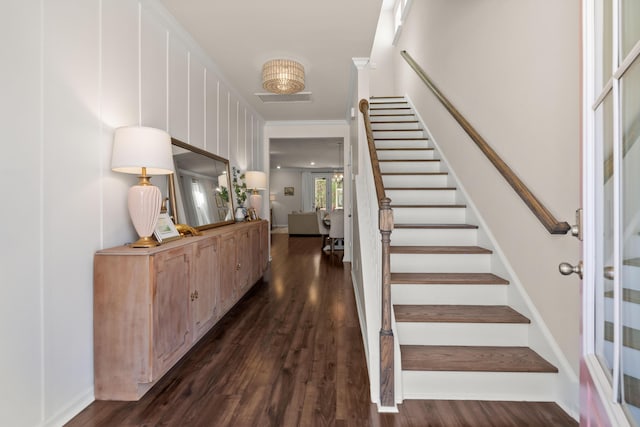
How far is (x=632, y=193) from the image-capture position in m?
0.73

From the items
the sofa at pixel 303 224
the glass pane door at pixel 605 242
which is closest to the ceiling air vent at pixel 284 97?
the glass pane door at pixel 605 242

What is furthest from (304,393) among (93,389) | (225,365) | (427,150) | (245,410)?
(427,150)

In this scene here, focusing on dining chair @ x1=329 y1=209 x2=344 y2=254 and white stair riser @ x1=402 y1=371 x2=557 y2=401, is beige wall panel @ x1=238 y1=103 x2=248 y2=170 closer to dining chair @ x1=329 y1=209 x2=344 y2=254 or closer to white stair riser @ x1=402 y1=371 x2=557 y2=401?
dining chair @ x1=329 y1=209 x2=344 y2=254

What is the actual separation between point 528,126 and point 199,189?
2.80 m

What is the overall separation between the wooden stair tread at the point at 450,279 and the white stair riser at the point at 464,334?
0.31 metres

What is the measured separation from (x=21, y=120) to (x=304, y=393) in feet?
6.43

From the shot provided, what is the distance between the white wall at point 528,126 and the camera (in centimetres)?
162

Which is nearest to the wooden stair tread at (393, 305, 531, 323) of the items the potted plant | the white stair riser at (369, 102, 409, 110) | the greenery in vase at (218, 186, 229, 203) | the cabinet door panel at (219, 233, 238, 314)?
the cabinet door panel at (219, 233, 238, 314)

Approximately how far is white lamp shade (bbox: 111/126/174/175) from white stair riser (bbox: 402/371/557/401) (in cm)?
190

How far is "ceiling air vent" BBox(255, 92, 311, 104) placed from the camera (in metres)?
4.36

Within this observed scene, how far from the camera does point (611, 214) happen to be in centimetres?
82

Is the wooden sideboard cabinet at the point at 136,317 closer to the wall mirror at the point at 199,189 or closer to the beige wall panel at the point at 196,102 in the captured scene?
the wall mirror at the point at 199,189

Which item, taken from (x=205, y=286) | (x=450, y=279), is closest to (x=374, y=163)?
(x=450, y=279)

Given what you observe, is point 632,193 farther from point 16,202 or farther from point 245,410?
point 16,202
